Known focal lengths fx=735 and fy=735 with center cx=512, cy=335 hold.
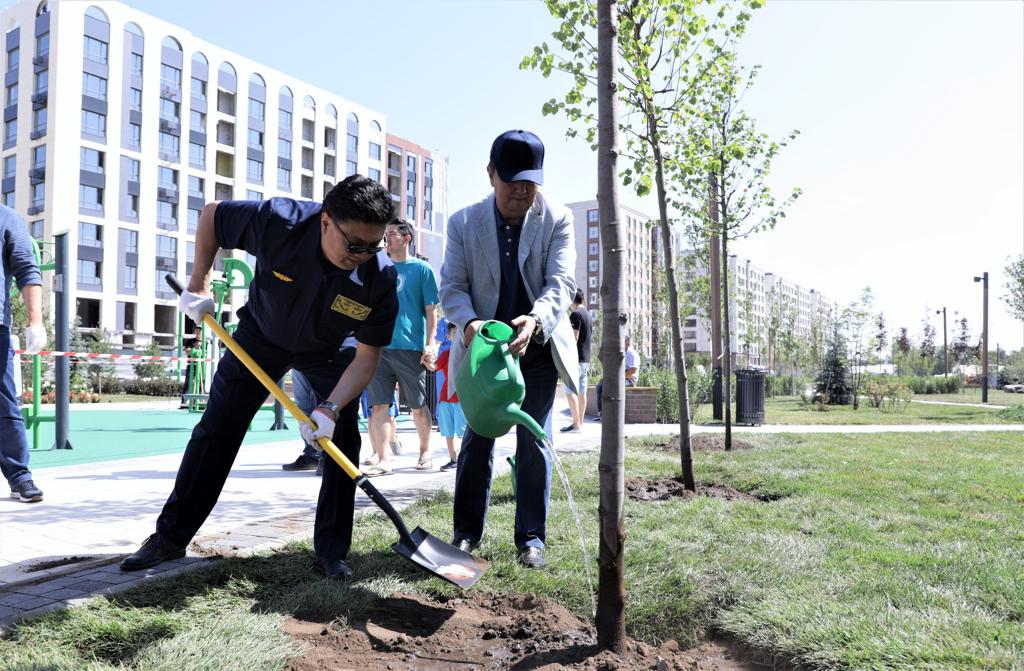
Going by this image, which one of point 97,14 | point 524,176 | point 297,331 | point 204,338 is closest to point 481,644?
point 297,331

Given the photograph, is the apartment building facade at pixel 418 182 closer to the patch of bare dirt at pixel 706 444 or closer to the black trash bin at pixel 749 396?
the black trash bin at pixel 749 396

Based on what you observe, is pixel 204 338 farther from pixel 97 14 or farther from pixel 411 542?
pixel 97 14

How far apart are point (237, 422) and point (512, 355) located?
1389 mm

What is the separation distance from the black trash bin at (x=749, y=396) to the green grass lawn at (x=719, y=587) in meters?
7.31

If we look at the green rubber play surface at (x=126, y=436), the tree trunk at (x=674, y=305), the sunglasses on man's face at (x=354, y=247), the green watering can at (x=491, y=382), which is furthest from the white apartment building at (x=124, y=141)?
the green watering can at (x=491, y=382)

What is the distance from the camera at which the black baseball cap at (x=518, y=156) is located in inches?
120

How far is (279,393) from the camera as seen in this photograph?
10.1 feet

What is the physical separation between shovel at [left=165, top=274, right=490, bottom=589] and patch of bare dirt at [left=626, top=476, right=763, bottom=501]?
2.11 m

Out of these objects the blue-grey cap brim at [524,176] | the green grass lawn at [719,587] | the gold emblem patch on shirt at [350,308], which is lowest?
the green grass lawn at [719,587]

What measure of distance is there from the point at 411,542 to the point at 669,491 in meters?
2.65

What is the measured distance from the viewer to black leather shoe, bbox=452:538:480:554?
10.9 feet

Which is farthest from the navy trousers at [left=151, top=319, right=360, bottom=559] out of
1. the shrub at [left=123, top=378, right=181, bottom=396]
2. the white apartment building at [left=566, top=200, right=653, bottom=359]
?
the white apartment building at [left=566, top=200, right=653, bottom=359]

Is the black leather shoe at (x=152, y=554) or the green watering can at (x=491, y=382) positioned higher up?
the green watering can at (x=491, y=382)

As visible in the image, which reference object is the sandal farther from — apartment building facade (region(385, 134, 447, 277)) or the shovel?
apartment building facade (region(385, 134, 447, 277))
